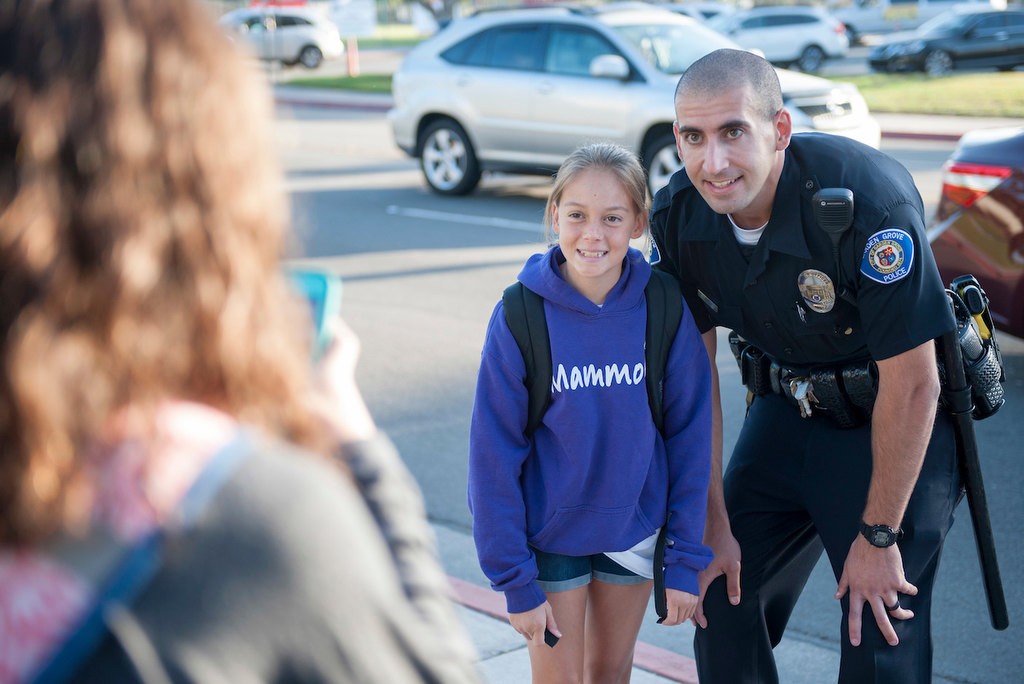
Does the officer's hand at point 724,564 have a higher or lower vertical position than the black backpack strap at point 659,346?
lower

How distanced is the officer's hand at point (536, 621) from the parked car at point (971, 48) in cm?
2658

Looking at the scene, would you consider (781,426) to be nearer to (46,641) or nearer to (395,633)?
(395,633)

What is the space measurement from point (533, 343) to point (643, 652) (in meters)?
1.44

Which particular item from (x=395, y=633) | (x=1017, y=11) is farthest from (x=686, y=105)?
(x=1017, y=11)

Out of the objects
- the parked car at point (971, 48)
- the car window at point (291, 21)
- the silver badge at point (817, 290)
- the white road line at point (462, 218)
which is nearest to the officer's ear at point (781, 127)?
the silver badge at point (817, 290)

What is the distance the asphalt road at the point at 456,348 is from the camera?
12.4 ft

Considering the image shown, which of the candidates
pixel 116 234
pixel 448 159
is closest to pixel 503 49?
pixel 448 159

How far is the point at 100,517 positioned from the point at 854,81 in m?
26.1

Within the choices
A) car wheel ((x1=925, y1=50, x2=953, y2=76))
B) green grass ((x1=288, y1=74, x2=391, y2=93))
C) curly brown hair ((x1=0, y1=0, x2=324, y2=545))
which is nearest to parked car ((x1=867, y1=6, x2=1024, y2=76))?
car wheel ((x1=925, y1=50, x2=953, y2=76))

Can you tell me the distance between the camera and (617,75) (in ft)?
35.6

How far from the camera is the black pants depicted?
2.72 metres

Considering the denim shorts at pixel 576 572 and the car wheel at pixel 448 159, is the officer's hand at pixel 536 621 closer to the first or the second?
the denim shorts at pixel 576 572

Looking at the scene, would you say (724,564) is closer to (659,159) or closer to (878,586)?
(878,586)

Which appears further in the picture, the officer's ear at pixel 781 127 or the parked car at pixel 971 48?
the parked car at pixel 971 48
